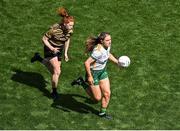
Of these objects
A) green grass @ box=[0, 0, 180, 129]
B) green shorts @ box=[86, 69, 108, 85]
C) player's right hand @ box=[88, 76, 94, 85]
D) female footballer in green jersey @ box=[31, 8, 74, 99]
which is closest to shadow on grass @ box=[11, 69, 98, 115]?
green grass @ box=[0, 0, 180, 129]

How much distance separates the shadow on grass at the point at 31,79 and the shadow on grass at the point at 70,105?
55cm

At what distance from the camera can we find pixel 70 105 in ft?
46.4

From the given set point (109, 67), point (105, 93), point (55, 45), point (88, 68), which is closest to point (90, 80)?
point (88, 68)

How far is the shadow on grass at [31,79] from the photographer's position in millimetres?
14930

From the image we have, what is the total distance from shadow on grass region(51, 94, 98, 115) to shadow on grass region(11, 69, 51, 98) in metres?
0.55

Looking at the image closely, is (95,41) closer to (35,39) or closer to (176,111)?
(176,111)

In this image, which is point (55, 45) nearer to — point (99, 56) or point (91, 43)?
point (91, 43)

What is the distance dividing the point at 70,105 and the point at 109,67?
2.37 m

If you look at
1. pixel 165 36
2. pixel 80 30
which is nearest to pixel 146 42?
pixel 165 36

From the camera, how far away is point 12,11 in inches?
739

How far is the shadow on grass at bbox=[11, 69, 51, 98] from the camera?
588 inches

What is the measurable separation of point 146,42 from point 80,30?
2.23 meters

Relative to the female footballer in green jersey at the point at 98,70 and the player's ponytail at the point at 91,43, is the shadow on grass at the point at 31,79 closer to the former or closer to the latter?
the female footballer in green jersey at the point at 98,70

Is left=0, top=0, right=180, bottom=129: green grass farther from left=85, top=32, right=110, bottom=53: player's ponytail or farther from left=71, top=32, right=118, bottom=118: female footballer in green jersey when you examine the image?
left=85, top=32, right=110, bottom=53: player's ponytail
